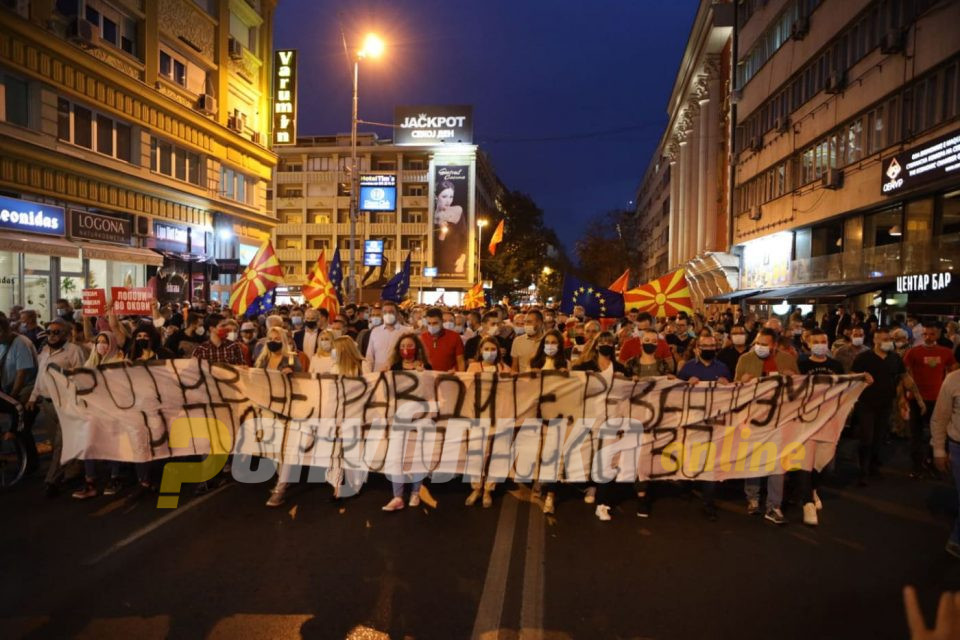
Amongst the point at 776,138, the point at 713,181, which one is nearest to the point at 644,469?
the point at 776,138

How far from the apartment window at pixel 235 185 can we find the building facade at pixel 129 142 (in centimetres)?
6

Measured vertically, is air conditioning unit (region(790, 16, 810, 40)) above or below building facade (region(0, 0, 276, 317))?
above

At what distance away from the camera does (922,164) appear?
17.5 metres

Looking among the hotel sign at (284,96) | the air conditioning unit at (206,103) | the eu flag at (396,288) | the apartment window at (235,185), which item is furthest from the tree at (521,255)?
the eu flag at (396,288)

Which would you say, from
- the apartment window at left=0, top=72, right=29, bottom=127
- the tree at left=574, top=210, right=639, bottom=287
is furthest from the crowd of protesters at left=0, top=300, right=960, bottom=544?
the tree at left=574, top=210, right=639, bottom=287

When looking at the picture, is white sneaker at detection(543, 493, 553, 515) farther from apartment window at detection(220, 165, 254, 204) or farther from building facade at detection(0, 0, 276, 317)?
apartment window at detection(220, 165, 254, 204)

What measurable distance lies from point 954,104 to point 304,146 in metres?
64.8

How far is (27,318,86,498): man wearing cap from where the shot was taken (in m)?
6.59

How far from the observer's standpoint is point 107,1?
2211 cm

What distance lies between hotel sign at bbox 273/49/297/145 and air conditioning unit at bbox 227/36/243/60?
3.36 metres

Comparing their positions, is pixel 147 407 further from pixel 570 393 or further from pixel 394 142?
pixel 394 142

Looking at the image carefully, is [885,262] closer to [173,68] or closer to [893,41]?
[893,41]

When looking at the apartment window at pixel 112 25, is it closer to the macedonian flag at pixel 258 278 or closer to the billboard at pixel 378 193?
the billboard at pixel 378 193

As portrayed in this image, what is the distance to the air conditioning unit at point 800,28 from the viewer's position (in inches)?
1011
